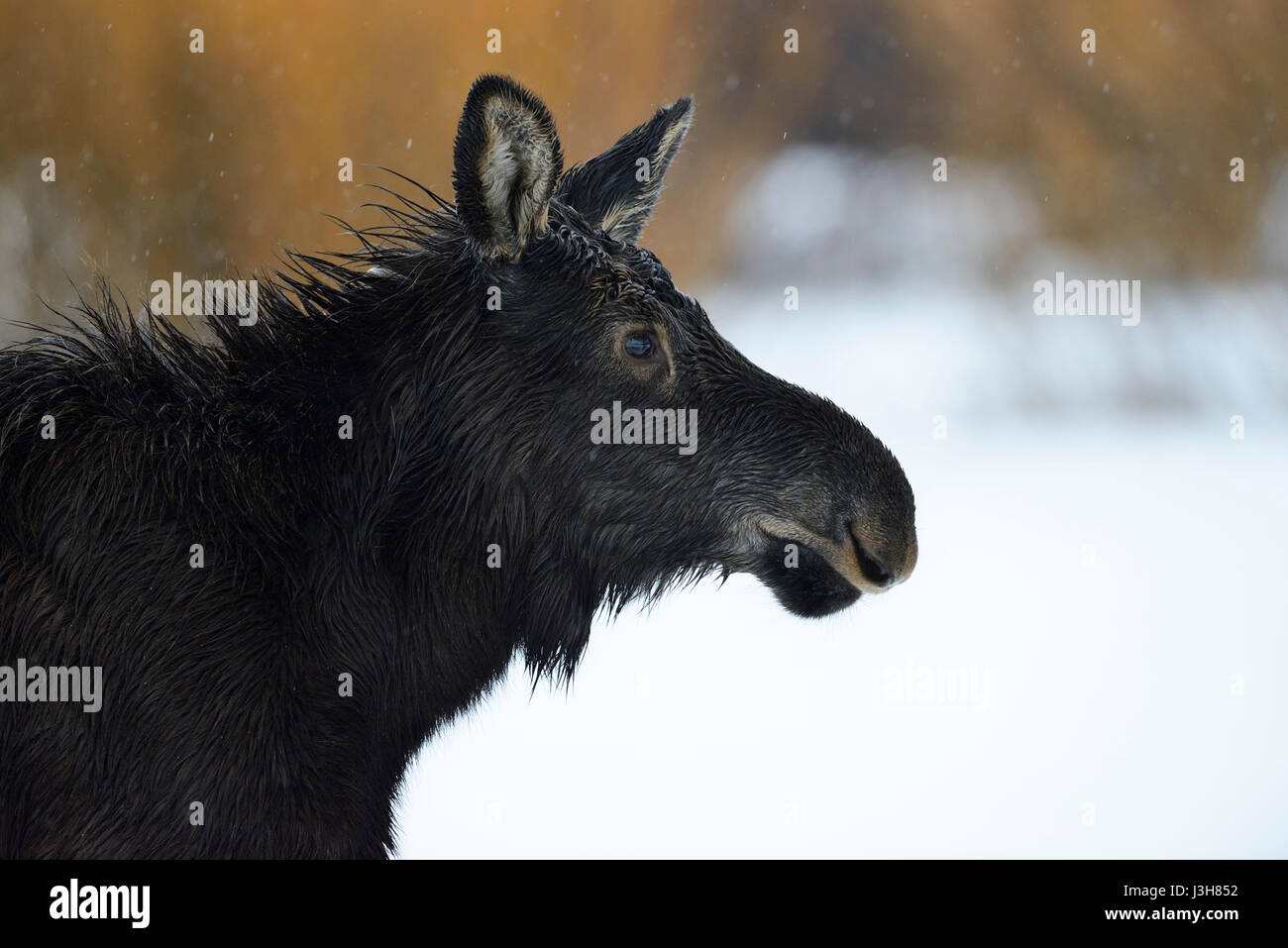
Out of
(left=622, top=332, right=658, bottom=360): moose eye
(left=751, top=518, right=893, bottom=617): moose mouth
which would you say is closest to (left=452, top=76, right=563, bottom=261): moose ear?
(left=622, top=332, right=658, bottom=360): moose eye

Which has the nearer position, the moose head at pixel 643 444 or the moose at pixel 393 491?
the moose at pixel 393 491

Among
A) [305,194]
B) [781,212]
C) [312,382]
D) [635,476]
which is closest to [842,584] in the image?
[635,476]

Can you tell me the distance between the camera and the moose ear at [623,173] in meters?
3.22

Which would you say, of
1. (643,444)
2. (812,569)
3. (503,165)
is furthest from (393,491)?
(812,569)

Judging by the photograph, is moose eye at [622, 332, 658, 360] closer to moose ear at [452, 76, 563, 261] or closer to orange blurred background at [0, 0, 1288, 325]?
moose ear at [452, 76, 563, 261]

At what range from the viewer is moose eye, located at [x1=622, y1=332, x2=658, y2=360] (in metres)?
2.80

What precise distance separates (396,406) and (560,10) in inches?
184

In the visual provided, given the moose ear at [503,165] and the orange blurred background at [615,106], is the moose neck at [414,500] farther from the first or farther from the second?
the orange blurred background at [615,106]

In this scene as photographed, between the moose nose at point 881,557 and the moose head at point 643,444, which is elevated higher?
the moose head at point 643,444

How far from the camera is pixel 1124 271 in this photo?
8.94m

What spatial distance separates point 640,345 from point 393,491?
687mm

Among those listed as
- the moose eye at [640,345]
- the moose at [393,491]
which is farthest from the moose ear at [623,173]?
the moose eye at [640,345]

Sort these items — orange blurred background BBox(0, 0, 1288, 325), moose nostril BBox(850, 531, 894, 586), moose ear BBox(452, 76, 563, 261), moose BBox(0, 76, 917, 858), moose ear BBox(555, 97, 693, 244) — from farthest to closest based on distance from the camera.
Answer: orange blurred background BBox(0, 0, 1288, 325) < moose ear BBox(555, 97, 693, 244) < moose nostril BBox(850, 531, 894, 586) < moose ear BBox(452, 76, 563, 261) < moose BBox(0, 76, 917, 858)

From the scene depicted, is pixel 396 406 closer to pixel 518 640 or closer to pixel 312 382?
pixel 312 382
